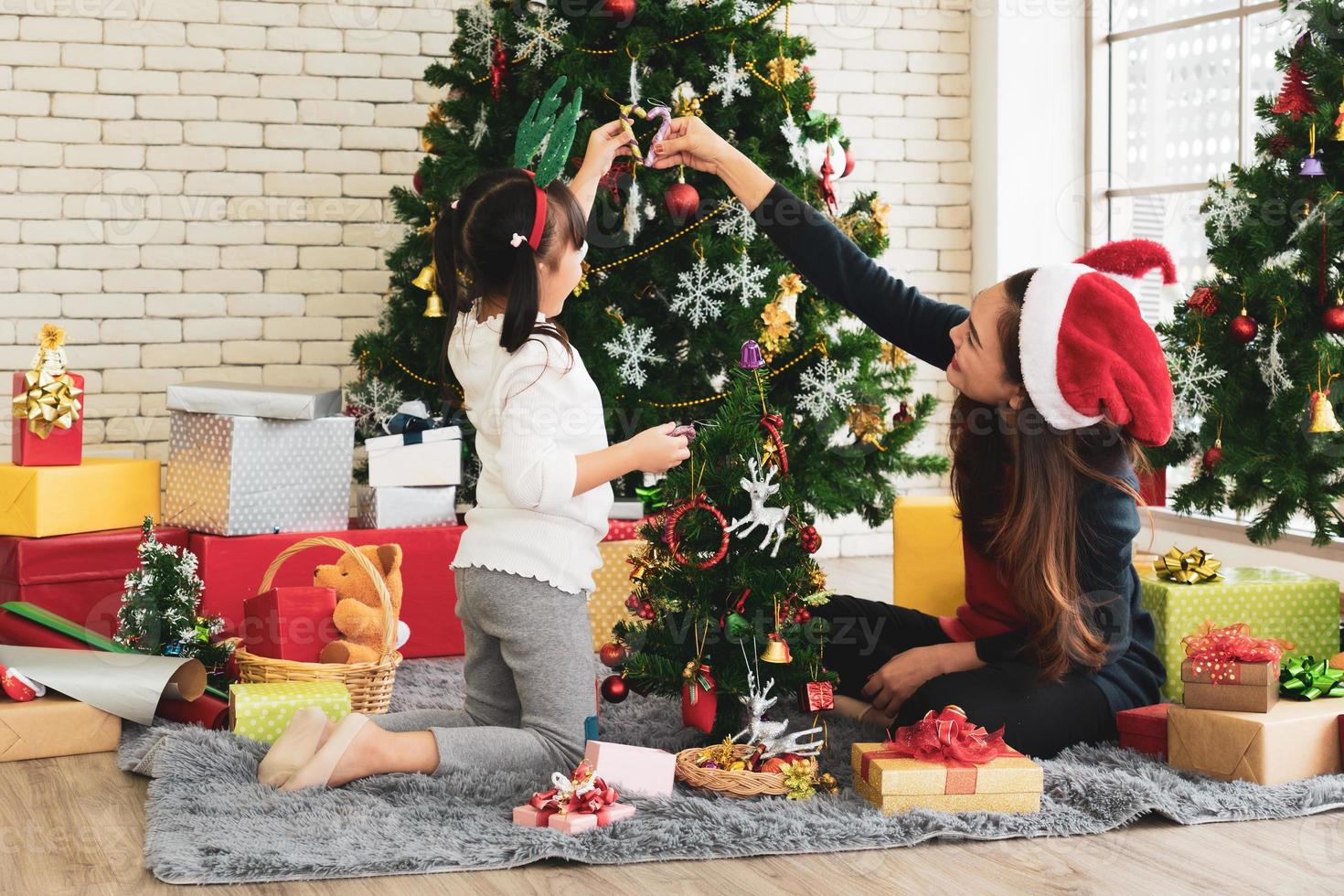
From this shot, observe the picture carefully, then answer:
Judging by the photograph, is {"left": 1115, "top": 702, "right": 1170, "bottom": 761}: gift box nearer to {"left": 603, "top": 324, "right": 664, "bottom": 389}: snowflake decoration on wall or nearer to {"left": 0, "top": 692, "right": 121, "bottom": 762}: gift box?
{"left": 603, "top": 324, "right": 664, "bottom": 389}: snowflake decoration on wall

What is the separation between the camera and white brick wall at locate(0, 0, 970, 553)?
4.00 m

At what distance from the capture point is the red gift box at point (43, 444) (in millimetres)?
2949

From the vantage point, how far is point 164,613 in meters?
2.60

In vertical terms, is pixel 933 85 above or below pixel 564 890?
above

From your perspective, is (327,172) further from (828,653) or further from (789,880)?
(789,880)

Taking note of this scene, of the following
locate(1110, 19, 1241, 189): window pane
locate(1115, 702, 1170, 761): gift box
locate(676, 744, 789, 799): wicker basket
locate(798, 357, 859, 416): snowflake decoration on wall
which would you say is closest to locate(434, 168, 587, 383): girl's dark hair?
locate(676, 744, 789, 799): wicker basket

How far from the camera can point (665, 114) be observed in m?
2.51

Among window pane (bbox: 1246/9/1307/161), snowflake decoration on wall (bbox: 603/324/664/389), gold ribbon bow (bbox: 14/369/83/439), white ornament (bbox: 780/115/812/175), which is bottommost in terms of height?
gold ribbon bow (bbox: 14/369/83/439)

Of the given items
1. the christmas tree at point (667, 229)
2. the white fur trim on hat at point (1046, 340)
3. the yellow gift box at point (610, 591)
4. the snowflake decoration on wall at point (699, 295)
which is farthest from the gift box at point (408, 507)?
the white fur trim on hat at point (1046, 340)

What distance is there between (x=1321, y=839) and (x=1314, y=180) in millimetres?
1796

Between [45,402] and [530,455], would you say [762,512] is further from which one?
[45,402]

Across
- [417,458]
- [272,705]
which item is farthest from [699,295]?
[272,705]

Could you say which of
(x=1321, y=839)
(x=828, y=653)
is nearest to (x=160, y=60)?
(x=828, y=653)

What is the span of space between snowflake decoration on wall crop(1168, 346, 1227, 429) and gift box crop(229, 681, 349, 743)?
2.15 m
